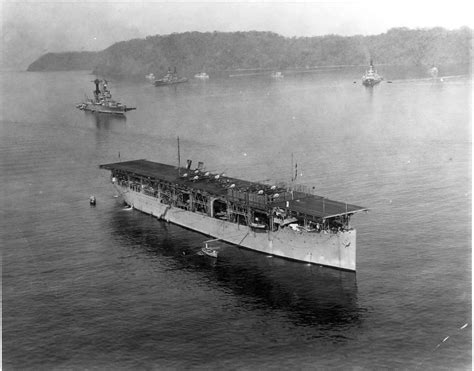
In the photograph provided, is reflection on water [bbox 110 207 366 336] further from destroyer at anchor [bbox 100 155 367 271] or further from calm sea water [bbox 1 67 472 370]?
destroyer at anchor [bbox 100 155 367 271]

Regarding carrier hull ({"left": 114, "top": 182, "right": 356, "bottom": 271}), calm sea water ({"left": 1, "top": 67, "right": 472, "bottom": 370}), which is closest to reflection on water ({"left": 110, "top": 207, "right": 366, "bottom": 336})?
calm sea water ({"left": 1, "top": 67, "right": 472, "bottom": 370})

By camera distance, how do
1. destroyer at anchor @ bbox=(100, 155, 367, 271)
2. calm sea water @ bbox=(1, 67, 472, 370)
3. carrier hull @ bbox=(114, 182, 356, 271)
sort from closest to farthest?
calm sea water @ bbox=(1, 67, 472, 370)
carrier hull @ bbox=(114, 182, 356, 271)
destroyer at anchor @ bbox=(100, 155, 367, 271)

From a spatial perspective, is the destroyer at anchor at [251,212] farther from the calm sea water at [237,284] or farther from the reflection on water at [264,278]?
the calm sea water at [237,284]

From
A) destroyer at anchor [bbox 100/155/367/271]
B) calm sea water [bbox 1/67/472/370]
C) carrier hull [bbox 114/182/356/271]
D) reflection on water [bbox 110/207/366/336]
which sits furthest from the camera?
destroyer at anchor [bbox 100/155/367/271]

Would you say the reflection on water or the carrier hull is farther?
the carrier hull

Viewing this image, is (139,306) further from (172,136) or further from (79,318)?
(172,136)

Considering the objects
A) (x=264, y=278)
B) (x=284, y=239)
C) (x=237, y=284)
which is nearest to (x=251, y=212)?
(x=284, y=239)

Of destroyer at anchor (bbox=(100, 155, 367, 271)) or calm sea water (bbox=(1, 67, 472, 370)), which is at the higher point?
destroyer at anchor (bbox=(100, 155, 367, 271))
